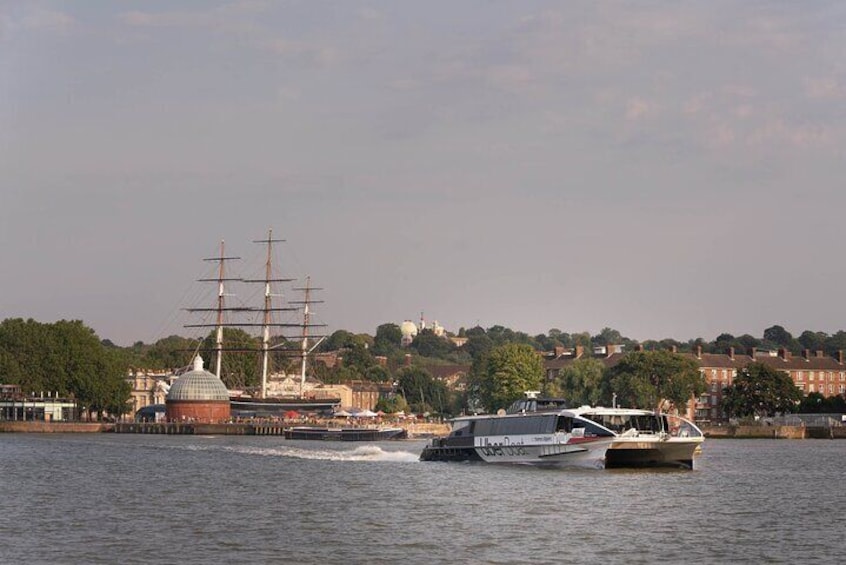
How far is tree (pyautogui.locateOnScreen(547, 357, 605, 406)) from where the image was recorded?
186m

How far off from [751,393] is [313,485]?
12408 cm

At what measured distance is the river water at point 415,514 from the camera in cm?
4381

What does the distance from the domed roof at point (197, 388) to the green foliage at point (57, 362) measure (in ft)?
34.8

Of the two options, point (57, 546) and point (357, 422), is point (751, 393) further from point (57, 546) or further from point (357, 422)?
point (57, 546)

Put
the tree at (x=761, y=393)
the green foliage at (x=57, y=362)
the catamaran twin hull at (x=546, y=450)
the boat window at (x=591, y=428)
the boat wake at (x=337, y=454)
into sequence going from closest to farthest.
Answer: the boat window at (x=591, y=428), the catamaran twin hull at (x=546, y=450), the boat wake at (x=337, y=454), the tree at (x=761, y=393), the green foliage at (x=57, y=362)

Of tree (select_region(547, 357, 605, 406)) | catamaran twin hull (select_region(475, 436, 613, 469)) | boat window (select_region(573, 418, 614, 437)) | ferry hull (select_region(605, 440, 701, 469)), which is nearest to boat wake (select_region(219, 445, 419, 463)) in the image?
catamaran twin hull (select_region(475, 436, 613, 469))

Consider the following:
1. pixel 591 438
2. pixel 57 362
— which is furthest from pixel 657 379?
pixel 591 438

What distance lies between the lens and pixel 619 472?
77000 mm

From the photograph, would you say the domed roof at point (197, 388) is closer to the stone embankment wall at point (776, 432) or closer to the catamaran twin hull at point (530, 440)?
the stone embankment wall at point (776, 432)

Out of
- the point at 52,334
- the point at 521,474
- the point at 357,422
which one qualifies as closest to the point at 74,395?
the point at 52,334

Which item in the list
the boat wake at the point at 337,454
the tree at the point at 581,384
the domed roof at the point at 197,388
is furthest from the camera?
the domed roof at the point at 197,388

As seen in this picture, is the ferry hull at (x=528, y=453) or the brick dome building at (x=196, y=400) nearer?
the ferry hull at (x=528, y=453)

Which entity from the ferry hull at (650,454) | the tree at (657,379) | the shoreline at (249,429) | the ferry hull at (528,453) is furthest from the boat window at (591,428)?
the tree at (657,379)

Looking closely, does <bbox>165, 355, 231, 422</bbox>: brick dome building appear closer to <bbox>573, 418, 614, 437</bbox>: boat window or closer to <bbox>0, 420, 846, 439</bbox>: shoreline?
<bbox>0, 420, 846, 439</bbox>: shoreline
